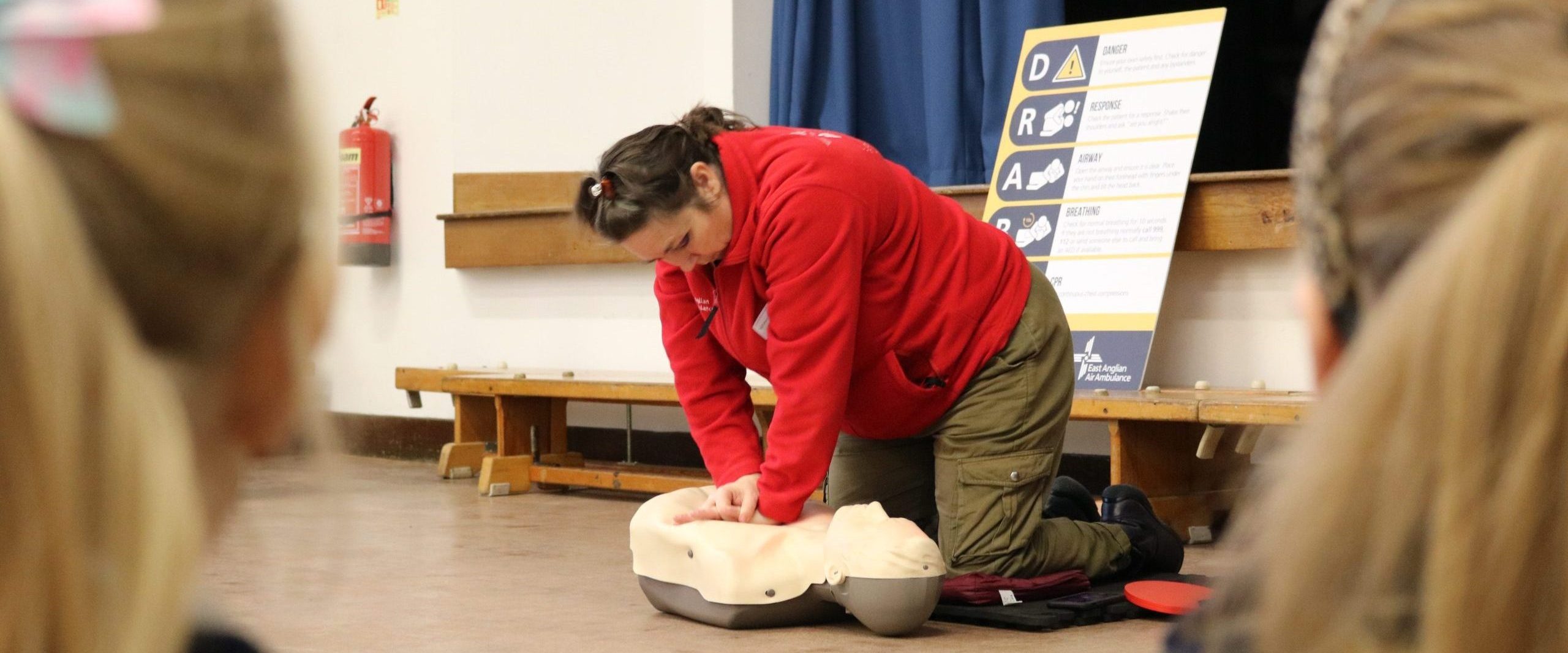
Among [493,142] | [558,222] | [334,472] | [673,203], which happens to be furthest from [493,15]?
[334,472]

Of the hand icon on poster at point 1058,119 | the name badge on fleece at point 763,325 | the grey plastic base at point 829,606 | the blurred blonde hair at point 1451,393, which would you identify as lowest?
the grey plastic base at point 829,606

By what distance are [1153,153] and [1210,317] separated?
1.27ft

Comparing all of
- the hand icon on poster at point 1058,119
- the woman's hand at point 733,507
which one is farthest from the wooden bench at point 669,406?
the woman's hand at point 733,507

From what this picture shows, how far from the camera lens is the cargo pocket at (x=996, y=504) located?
2371 millimetres

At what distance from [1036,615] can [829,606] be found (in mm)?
299

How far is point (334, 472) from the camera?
0.52 m

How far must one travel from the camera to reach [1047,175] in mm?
3467

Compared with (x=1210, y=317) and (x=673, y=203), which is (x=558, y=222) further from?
(x=673, y=203)

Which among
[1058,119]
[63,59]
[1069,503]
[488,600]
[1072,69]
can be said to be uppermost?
[1072,69]

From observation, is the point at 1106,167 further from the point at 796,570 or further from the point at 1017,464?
the point at 796,570

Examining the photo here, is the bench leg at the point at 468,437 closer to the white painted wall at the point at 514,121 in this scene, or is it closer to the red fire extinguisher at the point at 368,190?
the white painted wall at the point at 514,121

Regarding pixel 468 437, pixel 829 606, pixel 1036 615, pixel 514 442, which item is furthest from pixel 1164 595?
pixel 468 437

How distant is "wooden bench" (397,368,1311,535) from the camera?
287 cm

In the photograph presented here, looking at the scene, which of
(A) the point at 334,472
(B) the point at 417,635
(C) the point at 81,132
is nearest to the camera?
(C) the point at 81,132
